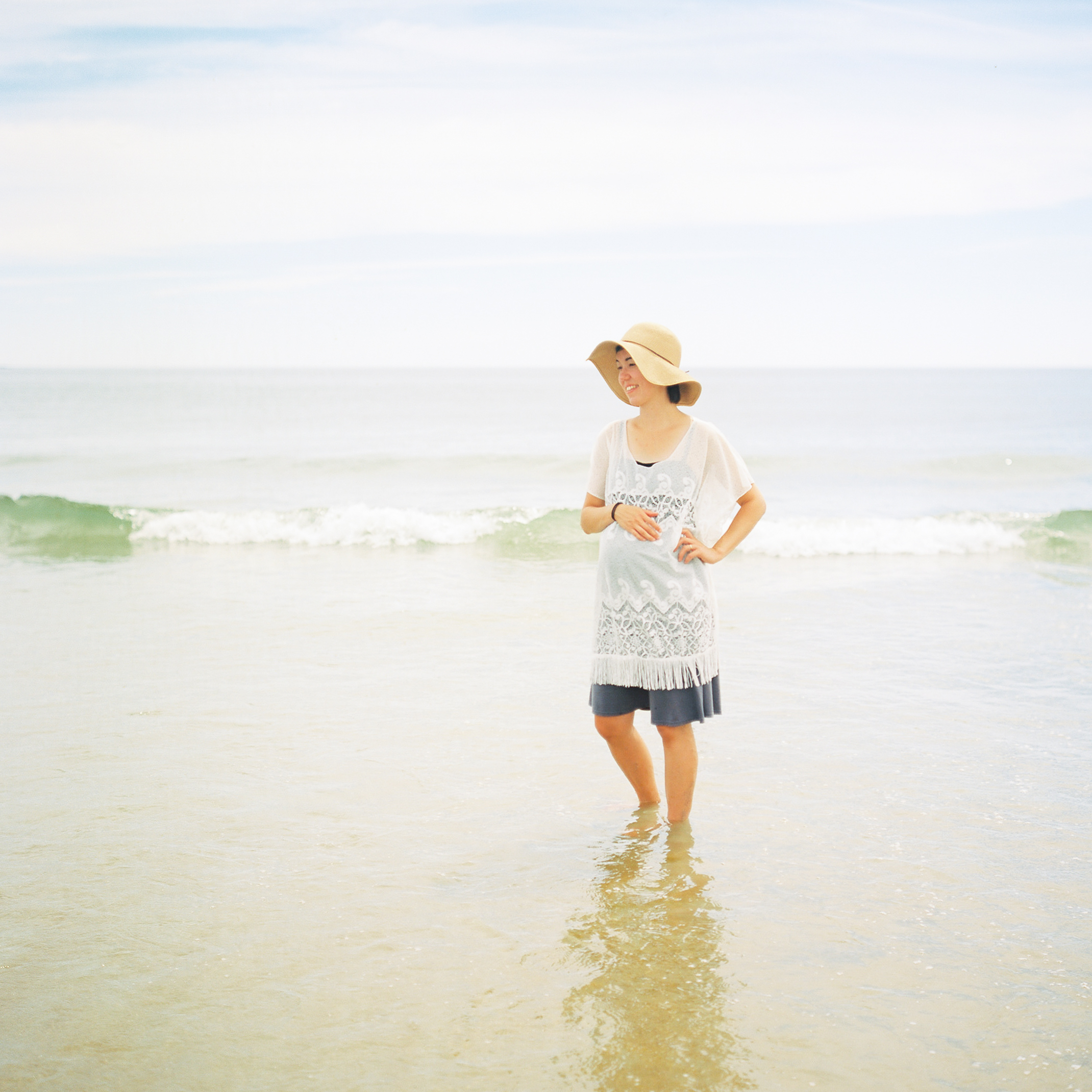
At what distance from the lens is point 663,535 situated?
3871 millimetres

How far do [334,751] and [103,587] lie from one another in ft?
17.2

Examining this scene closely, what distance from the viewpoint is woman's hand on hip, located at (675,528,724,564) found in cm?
385

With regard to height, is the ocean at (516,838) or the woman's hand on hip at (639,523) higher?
the woman's hand on hip at (639,523)

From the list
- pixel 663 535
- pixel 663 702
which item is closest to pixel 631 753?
pixel 663 702

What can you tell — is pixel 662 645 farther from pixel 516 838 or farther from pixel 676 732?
pixel 516 838

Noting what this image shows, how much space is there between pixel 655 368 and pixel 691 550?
0.67 metres

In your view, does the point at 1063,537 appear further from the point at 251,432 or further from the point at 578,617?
the point at 251,432

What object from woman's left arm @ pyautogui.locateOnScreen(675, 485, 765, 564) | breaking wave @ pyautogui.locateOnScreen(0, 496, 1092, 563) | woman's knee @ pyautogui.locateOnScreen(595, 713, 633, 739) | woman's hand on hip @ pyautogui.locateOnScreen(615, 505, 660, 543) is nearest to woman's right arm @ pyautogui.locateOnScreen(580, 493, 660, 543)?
woman's hand on hip @ pyautogui.locateOnScreen(615, 505, 660, 543)

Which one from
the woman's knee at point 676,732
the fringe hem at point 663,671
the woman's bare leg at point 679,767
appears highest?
the fringe hem at point 663,671

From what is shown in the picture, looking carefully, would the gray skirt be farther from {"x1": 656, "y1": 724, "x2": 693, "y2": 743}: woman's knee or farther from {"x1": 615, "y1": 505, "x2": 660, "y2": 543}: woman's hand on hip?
{"x1": 615, "y1": 505, "x2": 660, "y2": 543}: woman's hand on hip

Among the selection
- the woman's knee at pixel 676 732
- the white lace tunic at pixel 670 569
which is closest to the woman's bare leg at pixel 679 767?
the woman's knee at pixel 676 732

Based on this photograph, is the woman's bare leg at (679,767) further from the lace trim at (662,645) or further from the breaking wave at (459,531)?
the breaking wave at (459,531)

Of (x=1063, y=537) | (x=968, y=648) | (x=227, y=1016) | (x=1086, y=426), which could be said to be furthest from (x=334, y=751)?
(x=1086, y=426)

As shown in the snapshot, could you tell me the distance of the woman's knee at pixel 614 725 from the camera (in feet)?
13.5
